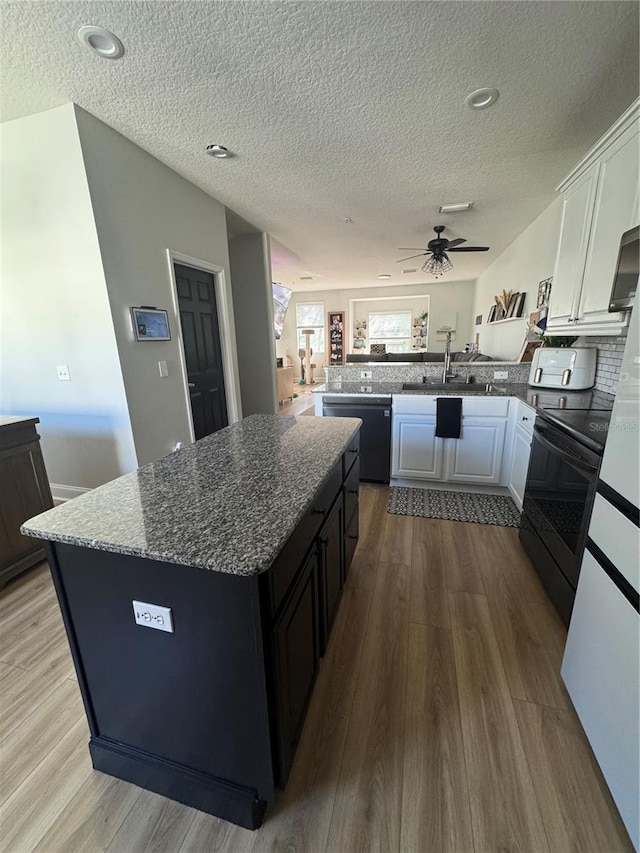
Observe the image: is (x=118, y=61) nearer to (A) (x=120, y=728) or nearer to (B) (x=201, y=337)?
(B) (x=201, y=337)

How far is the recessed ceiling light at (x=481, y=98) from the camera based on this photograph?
192 centimetres

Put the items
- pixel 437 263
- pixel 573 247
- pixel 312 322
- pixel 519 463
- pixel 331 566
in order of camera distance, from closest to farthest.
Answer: pixel 331 566 → pixel 573 247 → pixel 519 463 → pixel 437 263 → pixel 312 322

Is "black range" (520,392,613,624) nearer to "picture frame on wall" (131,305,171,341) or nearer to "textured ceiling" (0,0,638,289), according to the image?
"textured ceiling" (0,0,638,289)

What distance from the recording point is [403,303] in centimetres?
930

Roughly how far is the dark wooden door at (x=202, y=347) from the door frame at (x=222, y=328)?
0.16 feet

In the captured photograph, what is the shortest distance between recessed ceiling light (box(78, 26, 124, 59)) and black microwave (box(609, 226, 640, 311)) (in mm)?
2609

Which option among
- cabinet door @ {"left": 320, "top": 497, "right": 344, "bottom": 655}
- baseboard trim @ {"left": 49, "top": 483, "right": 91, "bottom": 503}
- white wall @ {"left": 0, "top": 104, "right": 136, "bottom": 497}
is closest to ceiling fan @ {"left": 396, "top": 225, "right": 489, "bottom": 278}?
white wall @ {"left": 0, "top": 104, "right": 136, "bottom": 497}

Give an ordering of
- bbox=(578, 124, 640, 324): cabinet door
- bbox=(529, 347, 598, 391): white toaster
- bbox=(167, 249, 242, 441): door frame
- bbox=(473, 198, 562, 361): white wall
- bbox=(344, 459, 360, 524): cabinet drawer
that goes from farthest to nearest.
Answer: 1. bbox=(473, 198, 562, 361): white wall
2. bbox=(167, 249, 242, 441): door frame
3. bbox=(529, 347, 598, 391): white toaster
4. bbox=(344, 459, 360, 524): cabinet drawer
5. bbox=(578, 124, 640, 324): cabinet door

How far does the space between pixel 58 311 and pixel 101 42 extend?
5.18 ft

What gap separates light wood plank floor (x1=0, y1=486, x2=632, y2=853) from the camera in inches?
38.9

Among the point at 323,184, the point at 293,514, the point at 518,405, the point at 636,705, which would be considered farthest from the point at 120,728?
the point at 323,184

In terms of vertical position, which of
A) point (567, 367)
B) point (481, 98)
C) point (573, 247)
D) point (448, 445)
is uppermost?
point (481, 98)

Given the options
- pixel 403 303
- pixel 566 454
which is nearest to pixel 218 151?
pixel 566 454

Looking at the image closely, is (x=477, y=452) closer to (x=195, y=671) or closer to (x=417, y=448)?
(x=417, y=448)
